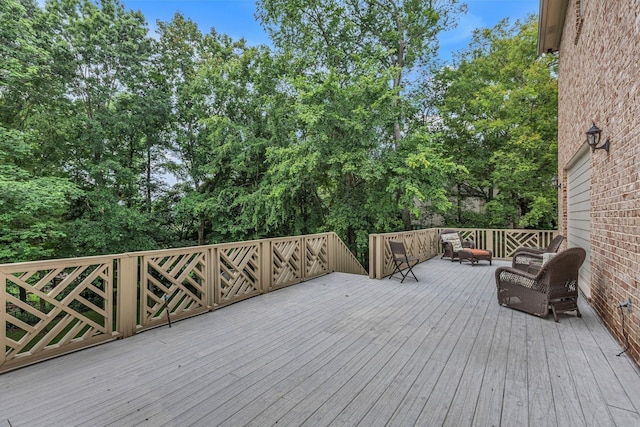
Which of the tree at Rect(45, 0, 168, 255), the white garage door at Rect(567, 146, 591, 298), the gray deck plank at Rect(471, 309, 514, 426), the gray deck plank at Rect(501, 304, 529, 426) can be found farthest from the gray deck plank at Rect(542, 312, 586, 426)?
the tree at Rect(45, 0, 168, 255)

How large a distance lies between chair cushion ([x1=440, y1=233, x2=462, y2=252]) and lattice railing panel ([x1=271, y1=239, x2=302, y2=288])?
456 cm

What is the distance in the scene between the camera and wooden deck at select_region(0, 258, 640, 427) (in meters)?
1.82

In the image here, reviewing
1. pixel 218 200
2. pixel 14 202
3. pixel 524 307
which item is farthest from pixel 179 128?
pixel 524 307

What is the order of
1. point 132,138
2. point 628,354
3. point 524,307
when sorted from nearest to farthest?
point 628,354
point 524,307
point 132,138

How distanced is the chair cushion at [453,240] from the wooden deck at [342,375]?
4121mm

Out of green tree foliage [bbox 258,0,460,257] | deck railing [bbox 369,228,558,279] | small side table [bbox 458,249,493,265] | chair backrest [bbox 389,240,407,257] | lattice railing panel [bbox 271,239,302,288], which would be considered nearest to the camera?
lattice railing panel [bbox 271,239,302,288]

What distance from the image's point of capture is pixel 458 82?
11367mm

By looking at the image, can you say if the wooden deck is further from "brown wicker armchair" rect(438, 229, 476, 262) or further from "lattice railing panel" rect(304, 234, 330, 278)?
"brown wicker armchair" rect(438, 229, 476, 262)

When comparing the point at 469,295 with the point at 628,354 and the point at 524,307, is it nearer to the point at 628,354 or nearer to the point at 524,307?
the point at 524,307

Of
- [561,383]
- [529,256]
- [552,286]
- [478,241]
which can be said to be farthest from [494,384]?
[478,241]

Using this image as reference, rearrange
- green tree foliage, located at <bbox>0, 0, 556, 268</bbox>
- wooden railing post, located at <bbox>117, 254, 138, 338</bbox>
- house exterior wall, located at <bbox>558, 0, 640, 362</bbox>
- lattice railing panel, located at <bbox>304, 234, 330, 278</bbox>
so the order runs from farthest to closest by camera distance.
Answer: green tree foliage, located at <bbox>0, 0, 556, 268</bbox> < lattice railing panel, located at <bbox>304, 234, 330, 278</bbox> < wooden railing post, located at <bbox>117, 254, 138, 338</bbox> < house exterior wall, located at <bbox>558, 0, 640, 362</bbox>

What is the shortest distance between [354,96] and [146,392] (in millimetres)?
8821

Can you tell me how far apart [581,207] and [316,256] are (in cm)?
451

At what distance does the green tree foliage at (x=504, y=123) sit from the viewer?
9.56 metres
